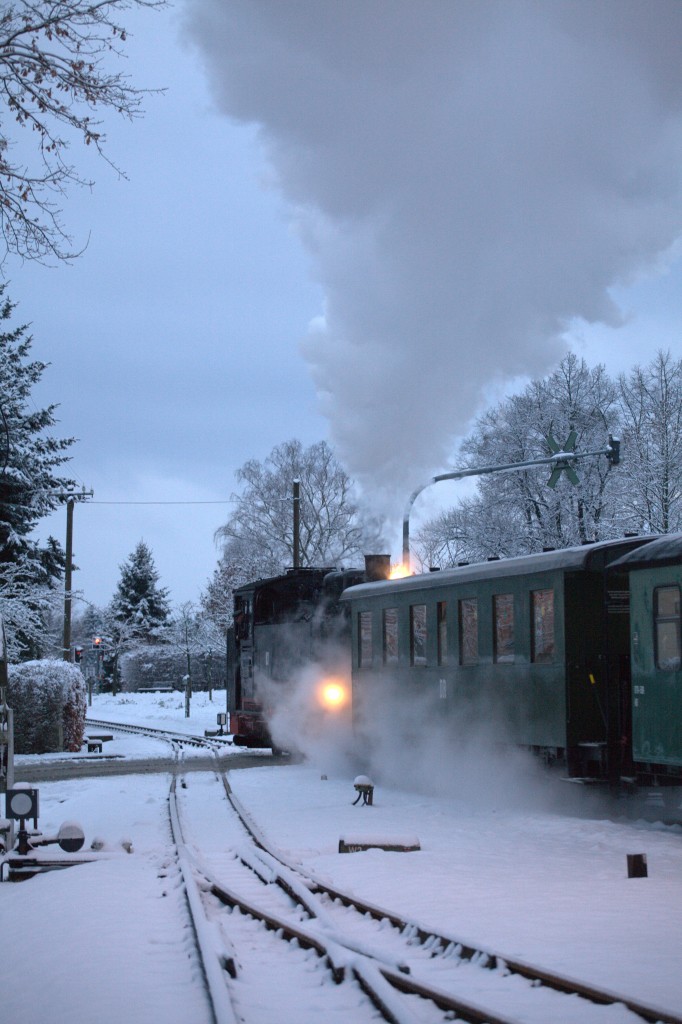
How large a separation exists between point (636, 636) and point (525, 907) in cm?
486

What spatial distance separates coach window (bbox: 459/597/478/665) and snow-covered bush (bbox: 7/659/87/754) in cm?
1338

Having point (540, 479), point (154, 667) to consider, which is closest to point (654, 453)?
point (540, 479)

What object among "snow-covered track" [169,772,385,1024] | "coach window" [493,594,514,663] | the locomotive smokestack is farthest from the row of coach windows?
"snow-covered track" [169,772,385,1024]

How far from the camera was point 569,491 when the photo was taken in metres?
33.5

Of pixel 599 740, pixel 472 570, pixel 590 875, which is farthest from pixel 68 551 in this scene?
pixel 590 875

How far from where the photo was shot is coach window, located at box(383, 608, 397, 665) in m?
17.5

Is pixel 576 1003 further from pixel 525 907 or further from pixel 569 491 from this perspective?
pixel 569 491

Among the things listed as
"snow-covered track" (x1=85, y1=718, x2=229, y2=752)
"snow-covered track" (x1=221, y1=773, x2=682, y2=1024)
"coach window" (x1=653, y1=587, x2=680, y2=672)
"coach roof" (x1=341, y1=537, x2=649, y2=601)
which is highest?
"coach roof" (x1=341, y1=537, x2=649, y2=601)

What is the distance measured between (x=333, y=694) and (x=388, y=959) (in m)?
14.7

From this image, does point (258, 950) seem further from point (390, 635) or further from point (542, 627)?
point (390, 635)

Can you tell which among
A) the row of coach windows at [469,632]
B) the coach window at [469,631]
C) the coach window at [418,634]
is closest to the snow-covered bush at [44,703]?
the row of coach windows at [469,632]

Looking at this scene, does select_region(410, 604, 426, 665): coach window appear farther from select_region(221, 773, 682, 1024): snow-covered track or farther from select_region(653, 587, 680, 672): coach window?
select_region(221, 773, 682, 1024): snow-covered track

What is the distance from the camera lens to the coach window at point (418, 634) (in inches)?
652

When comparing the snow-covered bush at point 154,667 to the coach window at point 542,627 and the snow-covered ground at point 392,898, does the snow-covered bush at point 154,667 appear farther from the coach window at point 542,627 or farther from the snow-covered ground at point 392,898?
the coach window at point 542,627
